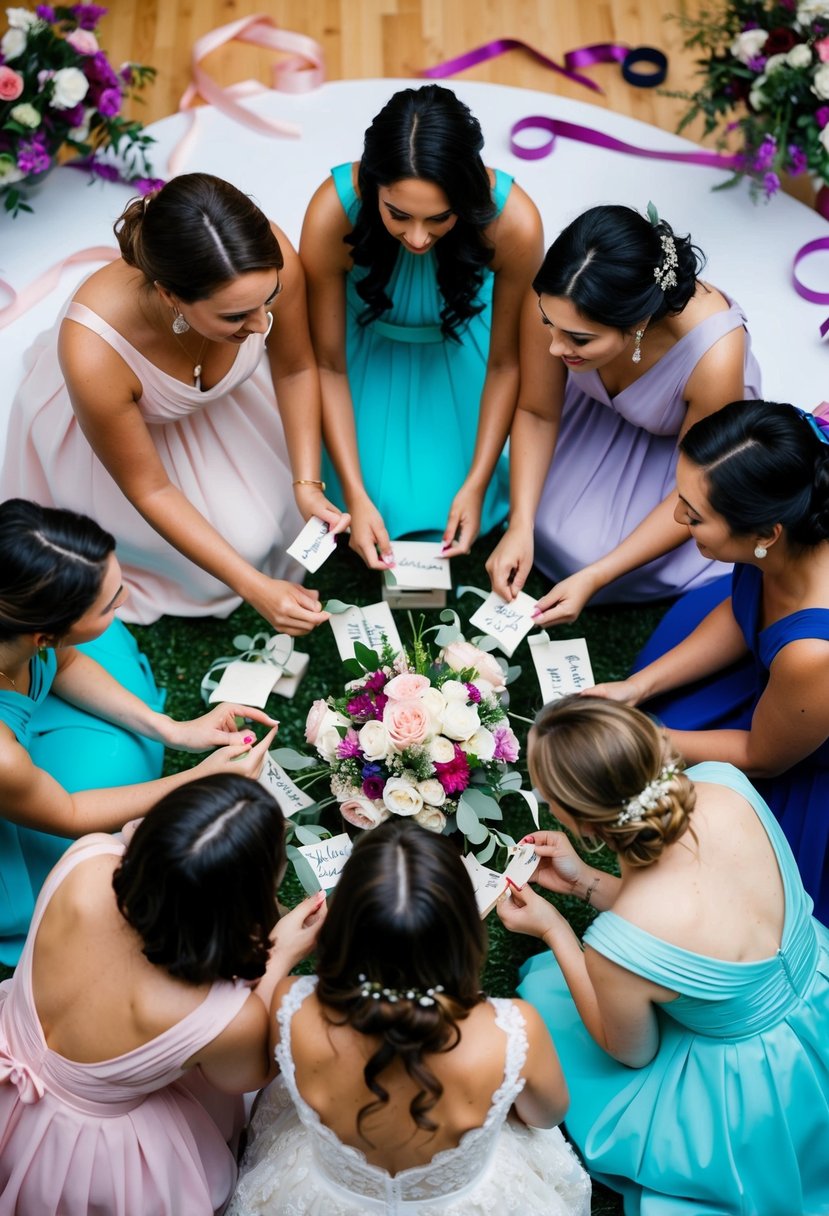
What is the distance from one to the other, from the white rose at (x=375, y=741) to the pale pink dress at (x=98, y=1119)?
510mm

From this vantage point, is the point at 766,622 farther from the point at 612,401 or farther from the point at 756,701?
the point at 612,401

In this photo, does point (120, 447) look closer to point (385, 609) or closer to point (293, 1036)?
point (385, 609)

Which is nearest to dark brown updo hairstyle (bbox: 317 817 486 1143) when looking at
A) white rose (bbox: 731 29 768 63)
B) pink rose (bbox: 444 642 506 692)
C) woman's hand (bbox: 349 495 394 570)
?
pink rose (bbox: 444 642 506 692)

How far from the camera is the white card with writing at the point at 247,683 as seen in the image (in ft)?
9.66

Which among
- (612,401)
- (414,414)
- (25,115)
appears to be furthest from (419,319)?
(25,115)

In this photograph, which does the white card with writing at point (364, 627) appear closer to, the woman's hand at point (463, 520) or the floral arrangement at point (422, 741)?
the floral arrangement at point (422, 741)

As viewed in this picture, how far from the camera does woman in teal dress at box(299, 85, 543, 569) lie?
2.61 metres

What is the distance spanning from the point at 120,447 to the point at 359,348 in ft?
2.65

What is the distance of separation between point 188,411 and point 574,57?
235 cm

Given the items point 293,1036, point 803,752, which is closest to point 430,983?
point 293,1036

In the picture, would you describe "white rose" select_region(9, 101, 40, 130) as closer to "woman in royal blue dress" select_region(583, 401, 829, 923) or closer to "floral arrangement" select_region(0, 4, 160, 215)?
"floral arrangement" select_region(0, 4, 160, 215)

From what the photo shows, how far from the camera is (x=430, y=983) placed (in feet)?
5.82

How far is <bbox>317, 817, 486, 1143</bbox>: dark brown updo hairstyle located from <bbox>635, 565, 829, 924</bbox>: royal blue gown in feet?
3.20

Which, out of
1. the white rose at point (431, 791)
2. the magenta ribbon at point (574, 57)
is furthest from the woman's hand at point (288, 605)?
the magenta ribbon at point (574, 57)
